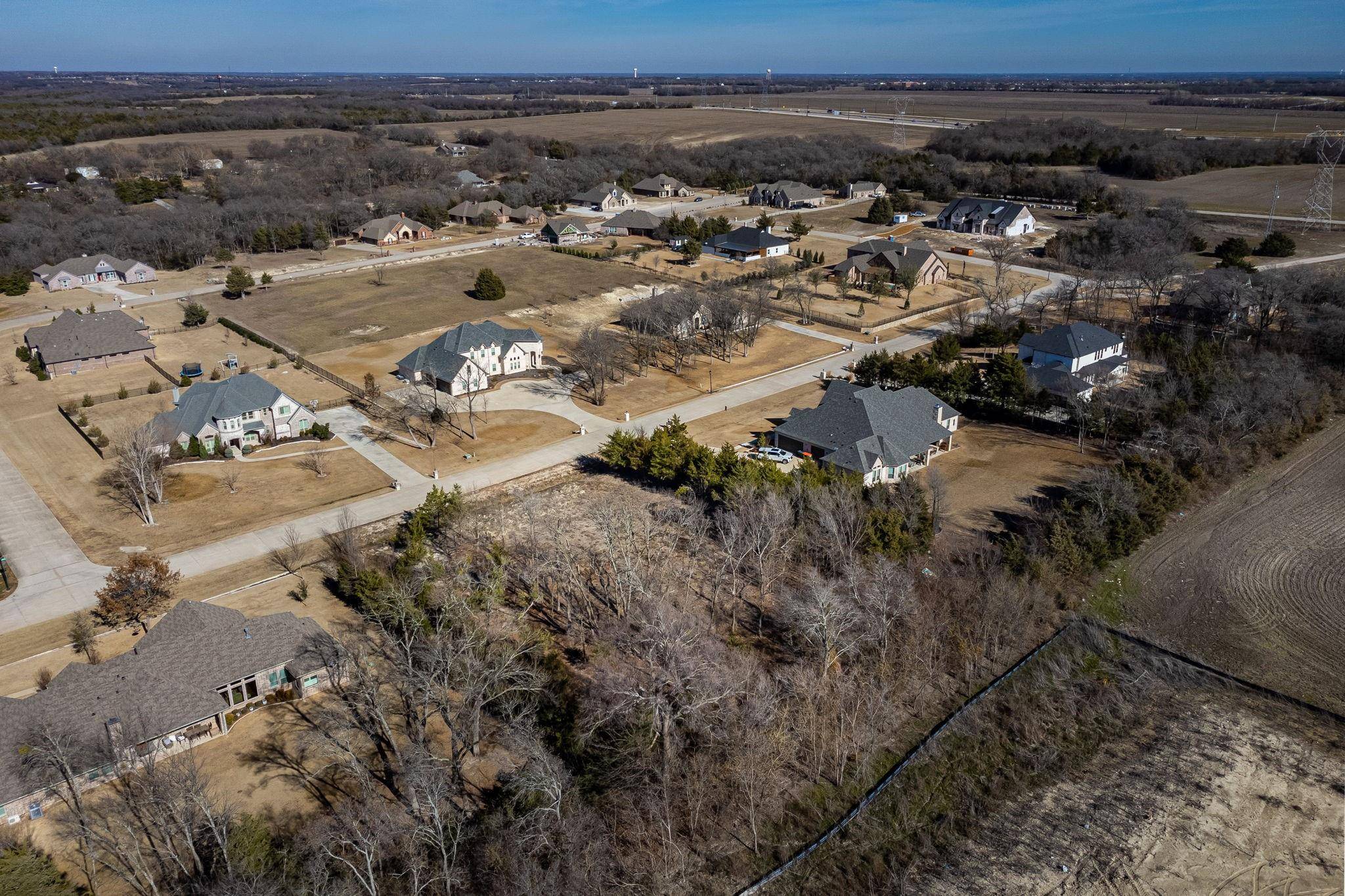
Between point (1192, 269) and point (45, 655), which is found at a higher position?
point (1192, 269)

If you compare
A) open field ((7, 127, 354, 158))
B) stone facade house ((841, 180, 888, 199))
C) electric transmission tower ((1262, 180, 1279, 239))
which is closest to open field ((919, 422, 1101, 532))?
electric transmission tower ((1262, 180, 1279, 239))

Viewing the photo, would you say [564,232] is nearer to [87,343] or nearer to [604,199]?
[604,199]

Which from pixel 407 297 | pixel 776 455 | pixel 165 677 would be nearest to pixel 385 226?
pixel 407 297

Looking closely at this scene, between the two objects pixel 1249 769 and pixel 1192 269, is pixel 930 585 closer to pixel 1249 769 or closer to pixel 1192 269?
pixel 1249 769

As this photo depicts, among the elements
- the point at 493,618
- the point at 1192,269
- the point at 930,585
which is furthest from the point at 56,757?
the point at 1192,269

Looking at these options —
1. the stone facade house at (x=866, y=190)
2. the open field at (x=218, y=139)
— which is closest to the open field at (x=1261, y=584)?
the stone facade house at (x=866, y=190)

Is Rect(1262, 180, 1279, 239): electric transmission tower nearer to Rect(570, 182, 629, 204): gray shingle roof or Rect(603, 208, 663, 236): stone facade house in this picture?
Rect(603, 208, 663, 236): stone facade house
